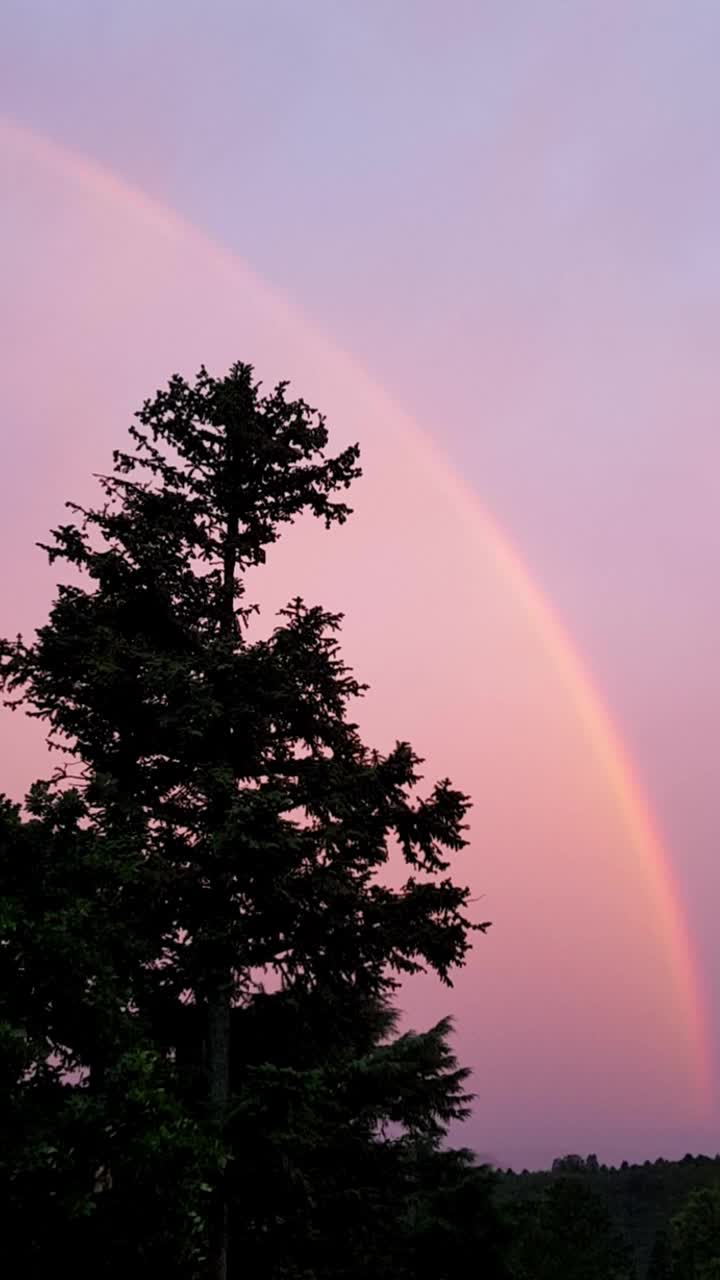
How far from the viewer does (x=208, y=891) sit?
51.3 feet

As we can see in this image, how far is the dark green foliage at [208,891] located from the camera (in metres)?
11.6

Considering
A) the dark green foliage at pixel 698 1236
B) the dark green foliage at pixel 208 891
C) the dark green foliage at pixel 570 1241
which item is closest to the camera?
the dark green foliage at pixel 208 891

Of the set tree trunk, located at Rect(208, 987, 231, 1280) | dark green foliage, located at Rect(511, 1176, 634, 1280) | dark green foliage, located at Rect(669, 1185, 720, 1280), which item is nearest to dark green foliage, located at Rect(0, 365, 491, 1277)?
tree trunk, located at Rect(208, 987, 231, 1280)

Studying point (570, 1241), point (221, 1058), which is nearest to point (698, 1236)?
point (570, 1241)

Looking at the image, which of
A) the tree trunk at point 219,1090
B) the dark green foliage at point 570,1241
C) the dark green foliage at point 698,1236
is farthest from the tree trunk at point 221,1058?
the dark green foliage at point 698,1236

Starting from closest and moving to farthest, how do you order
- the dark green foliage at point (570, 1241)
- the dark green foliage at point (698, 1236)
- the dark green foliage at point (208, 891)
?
the dark green foliage at point (208, 891)
the dark green foliage at point (570, 1241)
the dark green foliage at point (698, 1236)

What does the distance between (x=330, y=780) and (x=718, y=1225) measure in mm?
61624

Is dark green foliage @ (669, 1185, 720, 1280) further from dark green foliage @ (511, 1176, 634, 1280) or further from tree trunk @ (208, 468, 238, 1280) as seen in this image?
tree trunk @ (208, 468, 238, 1280)

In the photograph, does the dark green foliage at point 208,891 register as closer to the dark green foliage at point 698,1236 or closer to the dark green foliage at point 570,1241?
the dark green foliage at point 570,1241

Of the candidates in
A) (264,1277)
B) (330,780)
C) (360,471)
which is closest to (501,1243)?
(264,1277)

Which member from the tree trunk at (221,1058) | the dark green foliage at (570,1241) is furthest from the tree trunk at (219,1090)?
the dark green foliage at (570,1241)

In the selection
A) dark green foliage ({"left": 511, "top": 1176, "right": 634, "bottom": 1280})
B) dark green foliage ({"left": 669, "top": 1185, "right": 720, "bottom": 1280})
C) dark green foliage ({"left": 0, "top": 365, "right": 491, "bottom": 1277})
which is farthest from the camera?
dark green foliage ({"left": 669, "top": 1185, "right": 720, "bottom": 1280})

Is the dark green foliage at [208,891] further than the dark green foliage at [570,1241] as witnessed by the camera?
No

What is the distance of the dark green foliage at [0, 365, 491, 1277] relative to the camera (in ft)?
38.0
